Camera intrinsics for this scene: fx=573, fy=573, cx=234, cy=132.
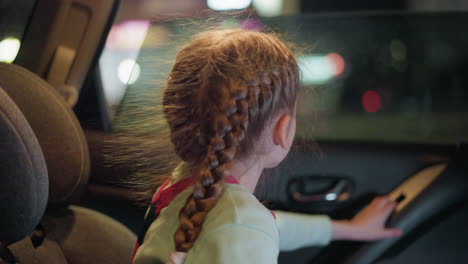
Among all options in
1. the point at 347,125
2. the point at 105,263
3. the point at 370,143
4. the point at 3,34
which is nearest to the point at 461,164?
the point at 370,143

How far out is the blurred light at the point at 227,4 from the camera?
4.95ft

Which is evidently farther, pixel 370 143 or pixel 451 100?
pixel 451 100

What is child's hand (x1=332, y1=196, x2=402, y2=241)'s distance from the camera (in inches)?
70.1

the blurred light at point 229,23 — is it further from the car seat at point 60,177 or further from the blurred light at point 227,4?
the car seat at point 60,177

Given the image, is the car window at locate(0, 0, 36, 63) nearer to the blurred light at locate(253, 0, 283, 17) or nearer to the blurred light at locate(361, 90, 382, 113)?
the blurred light at locate(253, 0, 283, 17)

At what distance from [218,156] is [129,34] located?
1.41 metres

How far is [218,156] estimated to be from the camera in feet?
3.38

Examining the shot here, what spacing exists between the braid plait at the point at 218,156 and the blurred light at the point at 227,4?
527mm

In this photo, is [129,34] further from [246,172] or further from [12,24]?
[246,172]

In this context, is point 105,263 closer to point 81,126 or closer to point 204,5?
point 81,126

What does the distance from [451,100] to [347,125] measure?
4.56ft

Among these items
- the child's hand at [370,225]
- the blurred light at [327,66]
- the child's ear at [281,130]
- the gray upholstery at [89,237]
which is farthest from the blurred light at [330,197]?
the child's ear at [281,130]

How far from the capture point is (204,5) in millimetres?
1498

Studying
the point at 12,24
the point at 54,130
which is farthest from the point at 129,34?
the point at 54,130
